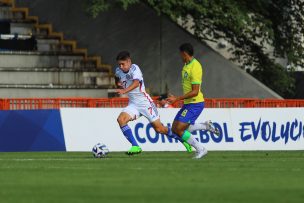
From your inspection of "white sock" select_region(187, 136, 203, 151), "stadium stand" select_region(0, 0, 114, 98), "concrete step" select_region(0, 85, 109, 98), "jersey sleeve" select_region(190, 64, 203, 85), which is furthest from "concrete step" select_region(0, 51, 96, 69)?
"jersey sleeve" select_region(190, 64, 203, 85)

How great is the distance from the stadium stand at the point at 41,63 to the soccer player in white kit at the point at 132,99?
13.4 metres

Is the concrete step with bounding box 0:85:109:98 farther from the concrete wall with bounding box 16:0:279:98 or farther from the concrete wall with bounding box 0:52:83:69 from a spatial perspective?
the concrete wall with bounding box 16:0:279:98

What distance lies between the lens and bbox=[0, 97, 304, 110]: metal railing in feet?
95.5

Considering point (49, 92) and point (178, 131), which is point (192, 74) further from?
point (49, 92)

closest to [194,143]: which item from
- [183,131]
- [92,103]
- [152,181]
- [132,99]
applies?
[183,131]

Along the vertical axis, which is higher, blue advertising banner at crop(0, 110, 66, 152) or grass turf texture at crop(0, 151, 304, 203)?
grass turf texture at crop(0, 151, 304, 203)

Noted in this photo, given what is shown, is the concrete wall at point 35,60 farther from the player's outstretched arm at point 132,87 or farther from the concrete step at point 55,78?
the player's outstretched arm at point 132,87

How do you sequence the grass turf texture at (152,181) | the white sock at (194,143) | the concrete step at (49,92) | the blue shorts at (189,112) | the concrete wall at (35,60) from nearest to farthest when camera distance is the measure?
the grass turf texture at (152,181), the white sock at (194,143), the blue shorts at (189,112), the concrete step at (49,92), the concrete wall at (35,60)

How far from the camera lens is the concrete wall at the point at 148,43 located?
39.2 m

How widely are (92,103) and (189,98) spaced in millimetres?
8648

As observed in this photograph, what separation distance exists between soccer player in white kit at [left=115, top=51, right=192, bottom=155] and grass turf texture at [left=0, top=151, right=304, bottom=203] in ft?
6.94

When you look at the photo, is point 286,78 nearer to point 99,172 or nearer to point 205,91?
point 205,91

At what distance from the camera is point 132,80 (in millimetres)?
22188

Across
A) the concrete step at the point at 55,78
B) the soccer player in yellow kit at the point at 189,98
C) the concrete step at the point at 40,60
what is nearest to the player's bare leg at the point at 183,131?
the soccer player in yellow kit at the point at 189,98
